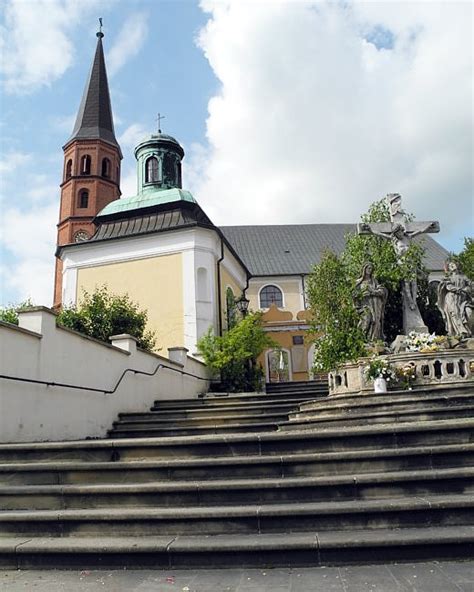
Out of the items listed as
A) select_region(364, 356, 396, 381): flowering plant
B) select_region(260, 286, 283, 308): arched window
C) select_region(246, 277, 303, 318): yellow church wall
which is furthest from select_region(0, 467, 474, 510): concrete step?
select_region(260, 286, 283, 308): arched window

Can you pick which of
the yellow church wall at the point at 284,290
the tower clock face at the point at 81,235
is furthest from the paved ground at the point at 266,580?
the tower clock face at the point at 81,235

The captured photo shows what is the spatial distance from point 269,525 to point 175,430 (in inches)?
196

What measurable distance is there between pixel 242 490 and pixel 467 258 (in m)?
23.1

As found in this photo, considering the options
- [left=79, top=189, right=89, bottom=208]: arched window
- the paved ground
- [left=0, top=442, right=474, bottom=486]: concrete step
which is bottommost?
the paved ground

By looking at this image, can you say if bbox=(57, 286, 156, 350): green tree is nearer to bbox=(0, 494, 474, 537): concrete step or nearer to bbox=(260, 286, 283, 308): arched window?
bbox=(0, 494, 474, 537): concrete step

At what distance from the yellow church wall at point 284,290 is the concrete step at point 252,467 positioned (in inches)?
1220

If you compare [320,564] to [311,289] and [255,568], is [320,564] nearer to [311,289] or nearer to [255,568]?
[255,568]

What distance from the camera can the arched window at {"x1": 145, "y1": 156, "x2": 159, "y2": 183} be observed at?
85.3ft

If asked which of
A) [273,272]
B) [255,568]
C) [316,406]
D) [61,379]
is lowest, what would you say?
[255,568]

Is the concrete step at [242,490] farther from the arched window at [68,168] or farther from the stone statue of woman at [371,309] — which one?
the arched window at [68,168]

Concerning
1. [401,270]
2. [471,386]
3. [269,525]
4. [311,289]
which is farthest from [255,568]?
[311,289]

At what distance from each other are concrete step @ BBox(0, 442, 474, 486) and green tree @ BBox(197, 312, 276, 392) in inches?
484

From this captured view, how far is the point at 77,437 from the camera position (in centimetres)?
823

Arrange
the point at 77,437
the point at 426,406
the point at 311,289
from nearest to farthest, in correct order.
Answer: the point at 426,406 < the point at 77,437 < the point at 311,289
